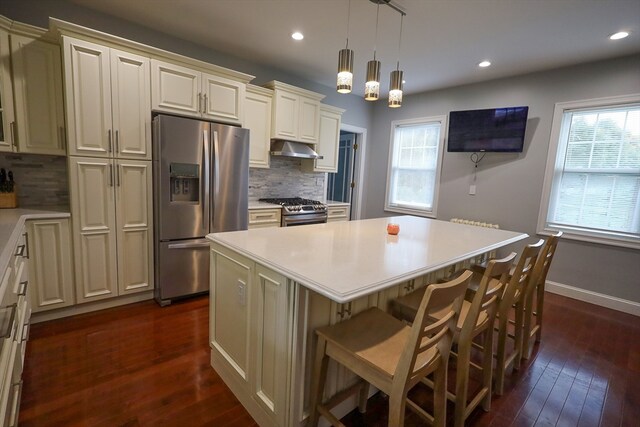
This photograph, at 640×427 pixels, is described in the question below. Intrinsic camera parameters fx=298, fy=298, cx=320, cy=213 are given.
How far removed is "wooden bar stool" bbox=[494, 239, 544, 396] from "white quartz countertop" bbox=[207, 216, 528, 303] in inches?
8.7

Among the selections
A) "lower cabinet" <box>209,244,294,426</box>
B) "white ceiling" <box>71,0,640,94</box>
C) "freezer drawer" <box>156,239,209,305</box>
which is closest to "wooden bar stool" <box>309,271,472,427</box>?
"lower cabinet" <box>209,244,294,426</box>

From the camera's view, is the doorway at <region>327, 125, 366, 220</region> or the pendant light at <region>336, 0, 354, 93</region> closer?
the pendant light at <region>336, 0, 354, 93</region>

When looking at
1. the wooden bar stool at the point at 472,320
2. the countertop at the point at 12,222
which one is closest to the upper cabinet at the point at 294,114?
the countertop at the point at 12,222

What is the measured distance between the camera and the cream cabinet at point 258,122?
348 centimetres

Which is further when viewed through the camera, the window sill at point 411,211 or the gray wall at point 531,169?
the window sill at point 411,211

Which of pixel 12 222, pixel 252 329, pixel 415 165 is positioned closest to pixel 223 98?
pixel 12 222

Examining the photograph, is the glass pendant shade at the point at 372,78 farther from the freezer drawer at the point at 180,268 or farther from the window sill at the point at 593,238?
the window sill at the point at 593,238

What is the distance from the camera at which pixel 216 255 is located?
1.79 m

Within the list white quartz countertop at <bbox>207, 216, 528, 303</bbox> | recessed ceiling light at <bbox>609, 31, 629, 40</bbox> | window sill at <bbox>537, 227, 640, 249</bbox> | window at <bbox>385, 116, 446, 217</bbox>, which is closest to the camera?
white quartz countertop at <bbox>207, 216, 528, 303</bbox>

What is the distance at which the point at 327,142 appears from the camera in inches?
173

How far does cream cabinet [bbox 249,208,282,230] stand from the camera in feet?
11.2

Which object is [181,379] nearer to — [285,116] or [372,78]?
[372,78]

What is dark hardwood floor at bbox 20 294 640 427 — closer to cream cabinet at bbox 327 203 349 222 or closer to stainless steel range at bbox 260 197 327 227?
stainless steel range at bbox 260 197 327 227

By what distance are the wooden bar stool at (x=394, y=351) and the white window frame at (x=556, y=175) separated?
285 cm
